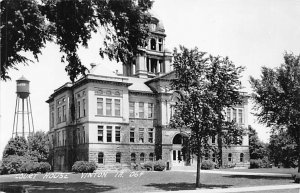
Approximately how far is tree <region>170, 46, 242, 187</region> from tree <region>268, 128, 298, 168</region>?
11410 millimetres

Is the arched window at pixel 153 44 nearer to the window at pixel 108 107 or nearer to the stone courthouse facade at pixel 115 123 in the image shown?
the stone courthouse facade at pixel 115 123

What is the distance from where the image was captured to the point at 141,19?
72.3 feet

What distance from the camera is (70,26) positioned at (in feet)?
69.8

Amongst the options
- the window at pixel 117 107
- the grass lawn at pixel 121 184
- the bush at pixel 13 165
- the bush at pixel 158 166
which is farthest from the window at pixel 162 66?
the grass lawn at pixel 121 184

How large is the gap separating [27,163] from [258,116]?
2778 cm

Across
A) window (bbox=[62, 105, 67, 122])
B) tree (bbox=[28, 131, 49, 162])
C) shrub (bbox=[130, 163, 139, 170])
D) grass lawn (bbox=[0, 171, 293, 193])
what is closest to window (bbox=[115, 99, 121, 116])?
shrub (bbox=[130, 163, 139, 170])

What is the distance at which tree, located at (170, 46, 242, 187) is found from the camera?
25484 millimetres

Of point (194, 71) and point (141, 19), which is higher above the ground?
point (141, 19)

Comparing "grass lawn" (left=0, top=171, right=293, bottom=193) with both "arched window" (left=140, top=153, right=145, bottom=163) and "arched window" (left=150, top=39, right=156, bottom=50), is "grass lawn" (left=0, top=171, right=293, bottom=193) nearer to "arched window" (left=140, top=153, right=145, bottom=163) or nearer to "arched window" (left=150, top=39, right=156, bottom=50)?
"arched window" (left=140, top=153, right=145, bottom=163)

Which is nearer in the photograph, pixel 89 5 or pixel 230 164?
pixel 89 5

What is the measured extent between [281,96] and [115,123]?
910 inches

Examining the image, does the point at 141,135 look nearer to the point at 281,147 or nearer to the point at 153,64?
the point at 153,64

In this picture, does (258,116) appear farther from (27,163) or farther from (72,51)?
(27,163)

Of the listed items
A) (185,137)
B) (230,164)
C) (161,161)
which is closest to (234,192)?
(185,137)
